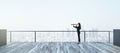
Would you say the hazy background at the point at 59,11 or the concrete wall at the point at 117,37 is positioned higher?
the hazy background at the point at 59,11

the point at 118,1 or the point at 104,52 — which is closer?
the point at 104,52

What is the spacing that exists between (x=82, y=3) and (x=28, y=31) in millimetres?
6101

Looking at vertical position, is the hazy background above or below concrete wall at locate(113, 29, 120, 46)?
above

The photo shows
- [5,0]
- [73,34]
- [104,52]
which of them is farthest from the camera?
[5,0]

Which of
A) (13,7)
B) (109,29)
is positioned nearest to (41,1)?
(13,7)

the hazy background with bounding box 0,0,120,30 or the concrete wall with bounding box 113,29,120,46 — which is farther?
the hazy background with bounding box 0,0,120,30

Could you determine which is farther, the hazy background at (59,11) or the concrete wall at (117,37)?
the hazy background at (59,11)

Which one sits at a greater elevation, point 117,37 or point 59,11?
point 59,11

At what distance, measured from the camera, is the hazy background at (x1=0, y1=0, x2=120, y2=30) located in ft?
70.0

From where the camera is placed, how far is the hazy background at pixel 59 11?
2133 centimetres

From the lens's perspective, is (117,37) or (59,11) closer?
(117,37)

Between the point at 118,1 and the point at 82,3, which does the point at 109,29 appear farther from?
the point at 82,3

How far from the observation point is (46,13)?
23.6m

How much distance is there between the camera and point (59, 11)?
23078 millimetres
